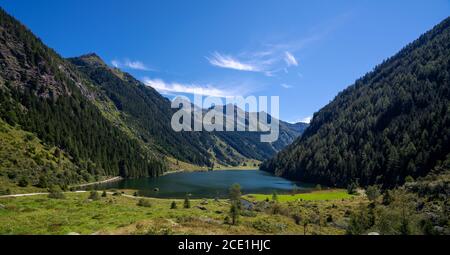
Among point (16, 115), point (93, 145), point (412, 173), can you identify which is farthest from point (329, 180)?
point (16, 115)

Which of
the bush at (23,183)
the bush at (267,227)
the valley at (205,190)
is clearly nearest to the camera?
the valley at (205,190)

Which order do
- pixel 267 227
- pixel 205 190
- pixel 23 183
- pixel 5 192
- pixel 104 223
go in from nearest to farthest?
pixel 104 223
pixel 267 227
pixel 5 192
pixel 23 183
pixel 205 190

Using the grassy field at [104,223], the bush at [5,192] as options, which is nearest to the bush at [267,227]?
the grassy field at [104,223]

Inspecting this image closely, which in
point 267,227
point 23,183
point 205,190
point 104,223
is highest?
point 23,183

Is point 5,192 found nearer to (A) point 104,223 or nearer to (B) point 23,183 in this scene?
(B) point 23,183

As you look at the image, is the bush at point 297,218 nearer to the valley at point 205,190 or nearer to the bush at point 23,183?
the valley at point 205,190

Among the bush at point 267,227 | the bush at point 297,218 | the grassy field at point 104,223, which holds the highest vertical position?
the grassy field at point 104,223

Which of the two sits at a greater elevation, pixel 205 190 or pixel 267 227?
pixel 267 227

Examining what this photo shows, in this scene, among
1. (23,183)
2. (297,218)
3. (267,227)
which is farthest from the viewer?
(23,183)

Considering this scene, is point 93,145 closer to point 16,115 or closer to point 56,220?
point 16,115

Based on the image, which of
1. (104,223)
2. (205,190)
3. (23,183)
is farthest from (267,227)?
(205,190)

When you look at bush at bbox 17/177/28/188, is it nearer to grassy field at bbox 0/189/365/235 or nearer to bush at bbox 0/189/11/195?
bush at bbox 0/189/11/195

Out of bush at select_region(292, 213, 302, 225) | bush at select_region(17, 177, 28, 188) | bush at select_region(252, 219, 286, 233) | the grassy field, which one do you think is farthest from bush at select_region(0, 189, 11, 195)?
bush at select_region(292, 213, 302, 225)

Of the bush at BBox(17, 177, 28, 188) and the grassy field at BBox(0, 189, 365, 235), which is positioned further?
the bush at BBox(17, 177, 28, 188)
